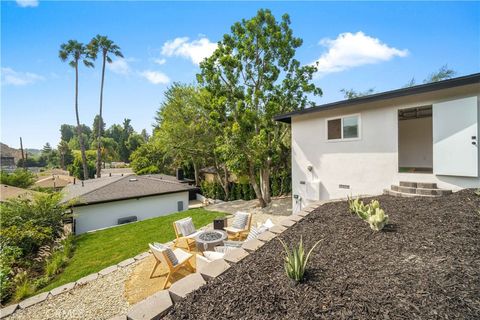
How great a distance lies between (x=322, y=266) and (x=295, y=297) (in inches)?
30.1

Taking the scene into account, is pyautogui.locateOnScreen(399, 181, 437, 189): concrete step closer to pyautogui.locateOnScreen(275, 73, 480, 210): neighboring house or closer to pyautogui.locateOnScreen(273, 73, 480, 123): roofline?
pyautogui.locateOnScreen(275, 73, 480, 210): neighboring house

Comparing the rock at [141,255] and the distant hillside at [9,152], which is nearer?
the rock at [141,255]

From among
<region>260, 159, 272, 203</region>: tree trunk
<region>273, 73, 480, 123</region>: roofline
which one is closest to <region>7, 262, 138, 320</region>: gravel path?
<region>273, 73, 480, 123</region>: roofline

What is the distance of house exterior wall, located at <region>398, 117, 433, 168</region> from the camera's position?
33.9 feet

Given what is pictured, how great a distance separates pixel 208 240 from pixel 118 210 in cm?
967

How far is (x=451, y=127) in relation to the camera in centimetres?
622

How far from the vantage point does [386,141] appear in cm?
764

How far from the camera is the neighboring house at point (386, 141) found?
19.9 ft

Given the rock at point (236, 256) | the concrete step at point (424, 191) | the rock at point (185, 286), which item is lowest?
the rock at point (185, 286)

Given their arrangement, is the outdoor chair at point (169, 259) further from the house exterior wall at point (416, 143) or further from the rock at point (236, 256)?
the house exterior wall at point (416, 143)

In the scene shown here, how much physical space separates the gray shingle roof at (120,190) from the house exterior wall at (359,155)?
34.2 ft

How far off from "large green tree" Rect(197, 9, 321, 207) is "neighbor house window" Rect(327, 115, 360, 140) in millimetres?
4285

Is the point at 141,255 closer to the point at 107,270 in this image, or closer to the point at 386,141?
the point at 107,270

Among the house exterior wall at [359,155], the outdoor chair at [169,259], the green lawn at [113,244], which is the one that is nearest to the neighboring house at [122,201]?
the green lawn at [113,244]
